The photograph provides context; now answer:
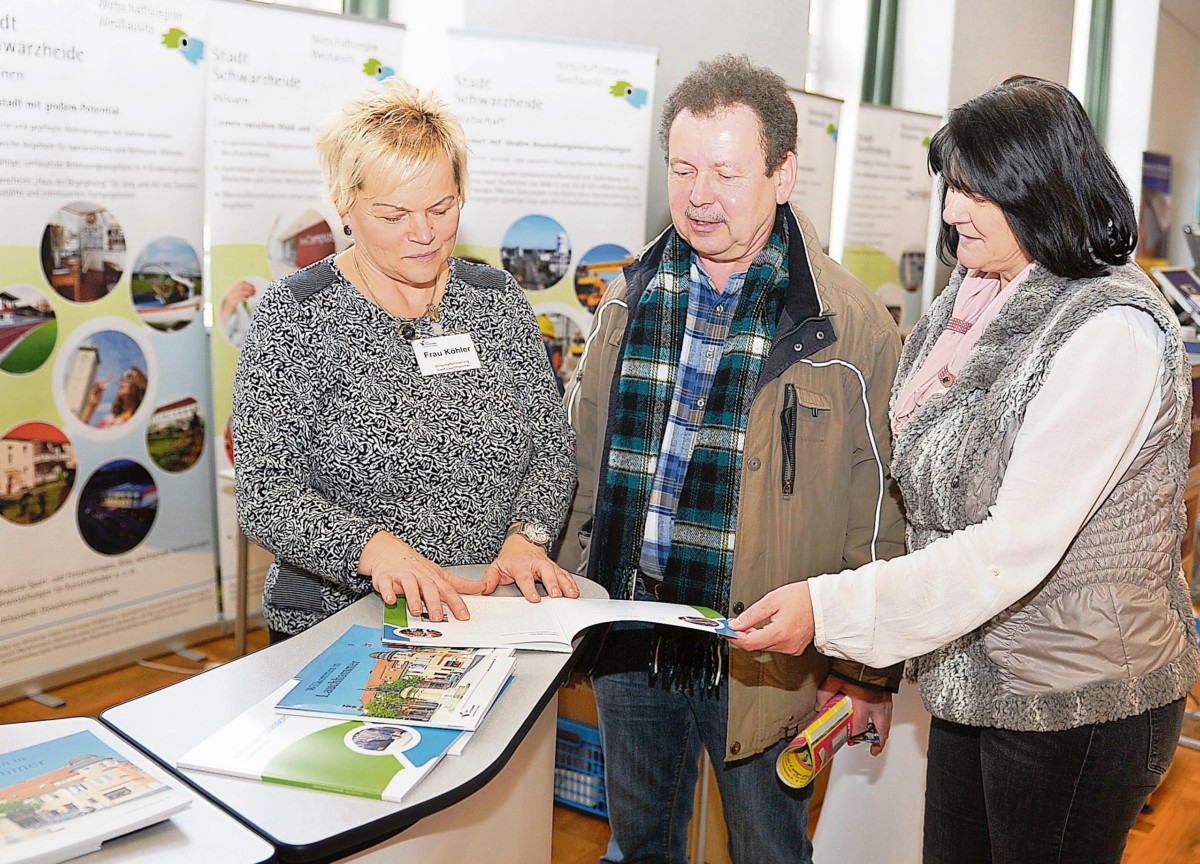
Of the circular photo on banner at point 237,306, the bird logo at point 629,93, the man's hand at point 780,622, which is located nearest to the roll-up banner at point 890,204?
the bird logo at point 629,93

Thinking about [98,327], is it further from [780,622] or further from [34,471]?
[780,622]

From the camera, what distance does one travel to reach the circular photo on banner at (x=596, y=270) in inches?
174

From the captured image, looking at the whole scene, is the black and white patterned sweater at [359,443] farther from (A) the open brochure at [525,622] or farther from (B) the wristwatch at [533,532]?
(A) the open brochure at [525,622]

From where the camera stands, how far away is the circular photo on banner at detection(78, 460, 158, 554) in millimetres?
3674

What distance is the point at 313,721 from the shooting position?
4.06 feet

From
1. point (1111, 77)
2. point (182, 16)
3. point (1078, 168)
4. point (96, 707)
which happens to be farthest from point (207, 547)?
point (1111, 77)

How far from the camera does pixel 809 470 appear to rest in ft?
5.65

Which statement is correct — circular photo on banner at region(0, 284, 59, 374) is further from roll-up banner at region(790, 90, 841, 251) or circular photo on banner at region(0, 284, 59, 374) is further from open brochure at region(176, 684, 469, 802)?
roll-up banner at region(790, 90, 841, 251)

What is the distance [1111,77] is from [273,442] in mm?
9576

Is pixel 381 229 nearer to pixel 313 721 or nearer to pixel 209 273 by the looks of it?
pixel 313 721

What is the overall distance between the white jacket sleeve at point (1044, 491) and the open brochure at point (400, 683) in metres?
0.54

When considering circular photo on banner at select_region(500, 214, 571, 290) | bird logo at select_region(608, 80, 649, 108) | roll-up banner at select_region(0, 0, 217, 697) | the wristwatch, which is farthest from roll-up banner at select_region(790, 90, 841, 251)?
the wristwatch

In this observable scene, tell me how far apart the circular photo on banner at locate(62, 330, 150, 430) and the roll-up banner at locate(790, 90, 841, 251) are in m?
3.26

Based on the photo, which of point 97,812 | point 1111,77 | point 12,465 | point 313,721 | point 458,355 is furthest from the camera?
point 1111,77
